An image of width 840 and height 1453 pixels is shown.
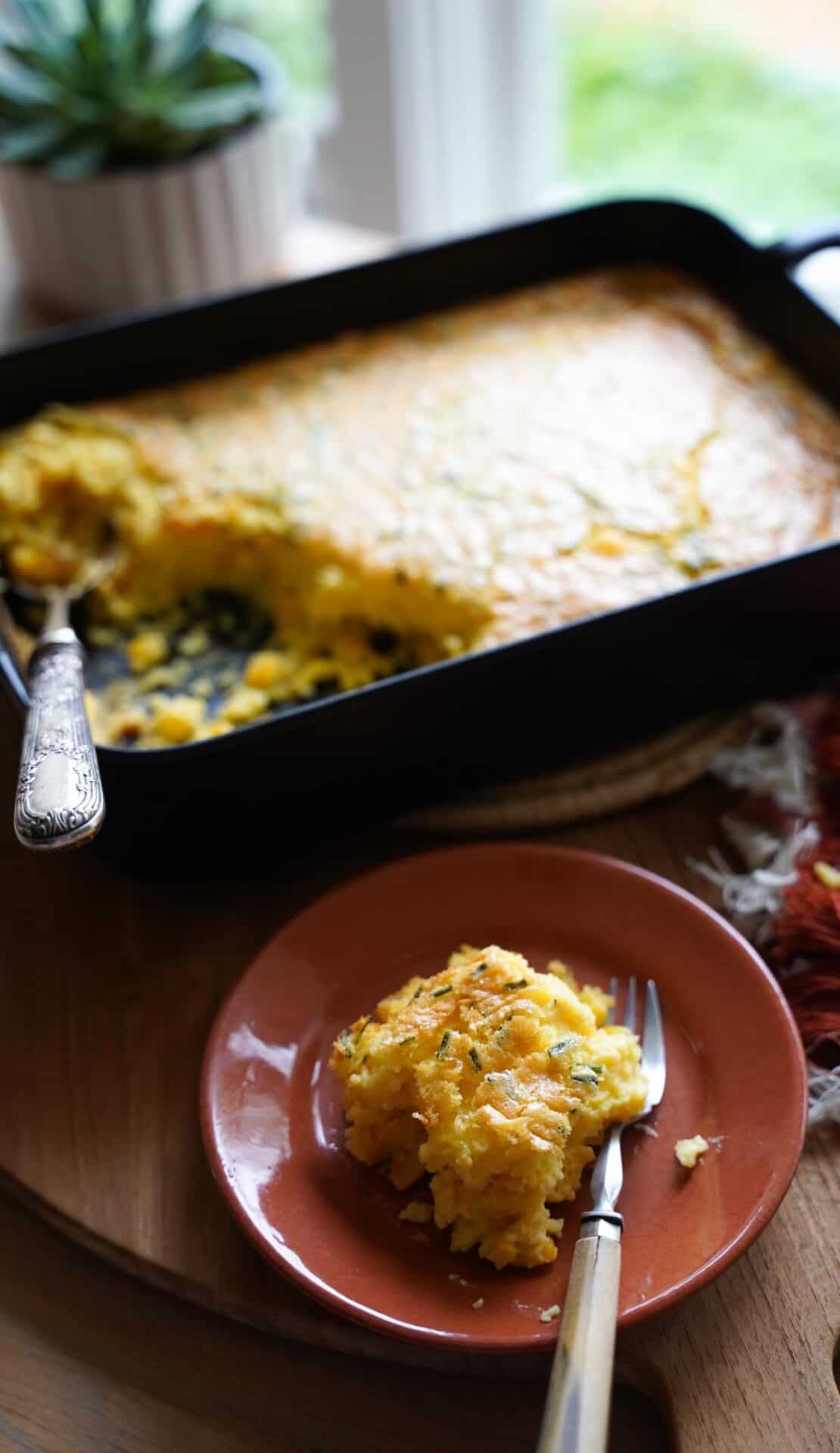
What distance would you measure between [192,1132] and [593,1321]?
1.43 feet

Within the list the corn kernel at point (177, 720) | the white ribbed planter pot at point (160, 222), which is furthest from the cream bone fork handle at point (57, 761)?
the white ribbed planter pot at point (160, 222)

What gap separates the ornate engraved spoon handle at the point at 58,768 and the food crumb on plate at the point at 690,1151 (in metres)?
0.53

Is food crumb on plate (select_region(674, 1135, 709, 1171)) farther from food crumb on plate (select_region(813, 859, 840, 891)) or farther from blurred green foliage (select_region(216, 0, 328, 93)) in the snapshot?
blurred green foliage (select_region(216, 0, 328, 93))

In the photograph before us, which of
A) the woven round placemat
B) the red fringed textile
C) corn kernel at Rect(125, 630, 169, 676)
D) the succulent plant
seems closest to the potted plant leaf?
the succulent plant

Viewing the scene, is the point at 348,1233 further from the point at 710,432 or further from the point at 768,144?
the point at 768,144

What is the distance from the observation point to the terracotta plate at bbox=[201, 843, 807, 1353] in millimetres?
1041

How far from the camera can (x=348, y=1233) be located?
1.09 meters

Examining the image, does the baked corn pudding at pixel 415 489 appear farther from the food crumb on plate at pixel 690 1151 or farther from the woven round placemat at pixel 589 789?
the food crumb on plate at pixel 690 1151

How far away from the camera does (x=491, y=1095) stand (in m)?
1.06

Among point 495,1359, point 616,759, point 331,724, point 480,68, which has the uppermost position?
point 480,68

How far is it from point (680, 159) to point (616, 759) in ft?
6.65

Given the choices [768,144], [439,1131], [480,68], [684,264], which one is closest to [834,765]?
[439,1131]

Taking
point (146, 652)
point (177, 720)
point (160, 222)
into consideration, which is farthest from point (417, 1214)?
point (160, 222)

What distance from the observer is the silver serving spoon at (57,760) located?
1099 millimetres
